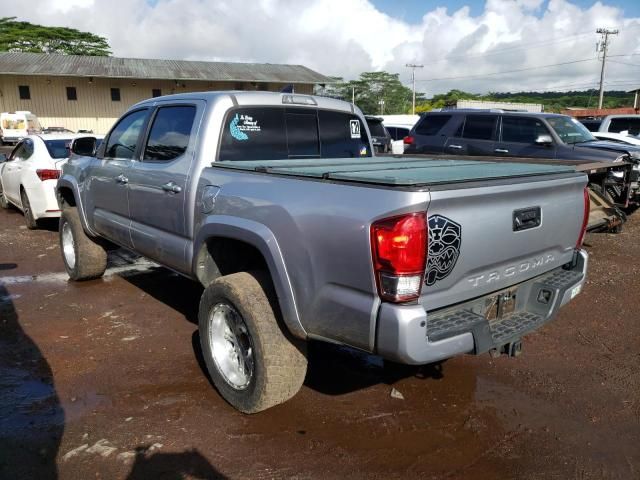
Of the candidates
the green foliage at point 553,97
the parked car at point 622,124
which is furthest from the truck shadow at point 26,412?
the green foliage at point 553,97

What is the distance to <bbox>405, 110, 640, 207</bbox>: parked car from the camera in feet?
29.1

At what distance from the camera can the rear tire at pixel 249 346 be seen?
9.76 ft

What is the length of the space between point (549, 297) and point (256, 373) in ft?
5.84

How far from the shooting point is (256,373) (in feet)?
9.95

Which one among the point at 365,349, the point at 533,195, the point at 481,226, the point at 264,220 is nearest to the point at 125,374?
the point at 264,220

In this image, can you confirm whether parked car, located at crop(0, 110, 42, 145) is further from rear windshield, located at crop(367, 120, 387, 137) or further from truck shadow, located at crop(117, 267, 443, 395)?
truck shadow, located at crop(117, 267, 443, 395)

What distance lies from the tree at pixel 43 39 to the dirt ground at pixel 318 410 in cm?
4532

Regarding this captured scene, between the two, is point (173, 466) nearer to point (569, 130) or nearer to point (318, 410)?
point (318, 410)

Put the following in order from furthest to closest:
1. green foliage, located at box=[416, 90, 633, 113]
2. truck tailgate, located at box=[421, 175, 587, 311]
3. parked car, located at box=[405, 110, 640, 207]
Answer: green foliage, located at box=[416, 90, 633, 113] < parked car, located at box=[405, 110, 640, 207] < truck tailgate, located at box=[421, 175, 587, 311]

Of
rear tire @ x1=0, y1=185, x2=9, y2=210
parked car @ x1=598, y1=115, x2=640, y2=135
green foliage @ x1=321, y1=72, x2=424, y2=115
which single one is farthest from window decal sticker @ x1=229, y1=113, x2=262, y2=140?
green foliage @ x1=321, y1=72, x2=424, y2=115

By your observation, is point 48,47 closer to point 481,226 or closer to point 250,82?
point 250,82

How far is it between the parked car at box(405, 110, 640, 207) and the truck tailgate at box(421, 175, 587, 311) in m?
5.73

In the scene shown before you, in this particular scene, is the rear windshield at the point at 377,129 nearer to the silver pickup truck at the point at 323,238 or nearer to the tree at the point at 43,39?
the silver pickup truck at the point at 323,238

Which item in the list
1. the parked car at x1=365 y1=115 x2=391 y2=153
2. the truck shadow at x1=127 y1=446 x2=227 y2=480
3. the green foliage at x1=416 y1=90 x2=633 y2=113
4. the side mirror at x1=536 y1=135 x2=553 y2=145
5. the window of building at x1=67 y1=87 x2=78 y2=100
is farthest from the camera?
the green foliage at x1=416 y1=90 x2=633 y2=113
